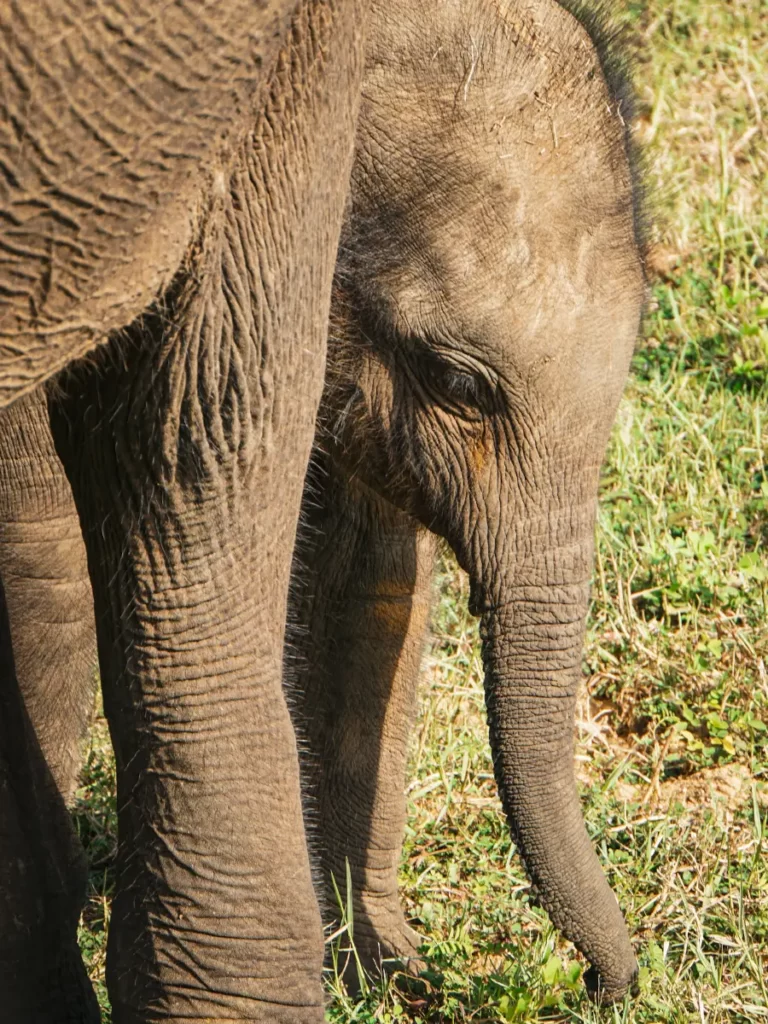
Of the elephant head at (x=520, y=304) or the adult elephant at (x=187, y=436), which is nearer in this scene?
the adult elephant at (x=187, y=436)

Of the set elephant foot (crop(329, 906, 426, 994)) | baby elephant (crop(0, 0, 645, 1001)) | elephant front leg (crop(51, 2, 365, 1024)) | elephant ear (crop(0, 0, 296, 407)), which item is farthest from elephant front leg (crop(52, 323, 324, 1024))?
elephant foot (crop(329, 906, 426, 994))

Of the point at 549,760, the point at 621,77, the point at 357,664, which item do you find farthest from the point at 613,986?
the point at 621,77

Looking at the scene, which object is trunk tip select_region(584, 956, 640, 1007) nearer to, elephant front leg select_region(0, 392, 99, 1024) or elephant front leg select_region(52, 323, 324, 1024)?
elephant front leg select_region(52, 323, 324, 1024)

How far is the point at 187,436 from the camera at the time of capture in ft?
6.42

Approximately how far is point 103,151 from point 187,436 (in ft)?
1.47

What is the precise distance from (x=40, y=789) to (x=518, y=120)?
4.33 feet

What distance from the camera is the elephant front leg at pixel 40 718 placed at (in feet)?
7.55

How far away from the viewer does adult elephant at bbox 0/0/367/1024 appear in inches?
63.8

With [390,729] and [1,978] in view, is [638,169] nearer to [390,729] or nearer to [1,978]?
[390,729]

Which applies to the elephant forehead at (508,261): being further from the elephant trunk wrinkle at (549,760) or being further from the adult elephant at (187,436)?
the adult elephant at (187,436)

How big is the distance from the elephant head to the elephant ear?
39.4 inches

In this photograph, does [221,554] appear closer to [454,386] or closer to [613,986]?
[454,386]

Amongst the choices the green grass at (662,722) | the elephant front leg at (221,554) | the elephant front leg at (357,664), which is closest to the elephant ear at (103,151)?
the elephant front leg at (221,554)

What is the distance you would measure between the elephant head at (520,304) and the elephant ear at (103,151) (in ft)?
3.28
